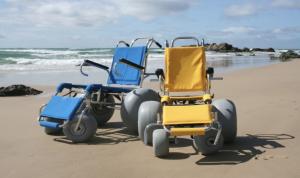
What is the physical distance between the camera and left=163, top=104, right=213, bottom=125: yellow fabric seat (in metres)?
5.66

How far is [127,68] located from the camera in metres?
8.29

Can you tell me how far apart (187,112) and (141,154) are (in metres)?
0.77

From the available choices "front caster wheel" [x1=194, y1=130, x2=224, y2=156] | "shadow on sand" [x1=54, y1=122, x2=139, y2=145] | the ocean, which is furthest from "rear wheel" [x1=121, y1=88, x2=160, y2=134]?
the ocean

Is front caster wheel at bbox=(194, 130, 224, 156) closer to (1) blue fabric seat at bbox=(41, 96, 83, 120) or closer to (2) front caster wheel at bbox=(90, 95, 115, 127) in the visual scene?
(1) blue fabric seat at bbox=(41, 96, 83, 120)

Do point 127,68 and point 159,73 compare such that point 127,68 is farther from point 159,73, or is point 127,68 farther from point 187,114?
point 187,114

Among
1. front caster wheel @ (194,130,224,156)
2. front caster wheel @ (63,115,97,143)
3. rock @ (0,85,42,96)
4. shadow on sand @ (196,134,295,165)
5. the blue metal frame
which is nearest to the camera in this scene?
shadow on sand @ (196,134,295,165)

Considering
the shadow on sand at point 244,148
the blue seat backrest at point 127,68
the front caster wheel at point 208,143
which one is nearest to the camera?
the shadow on sand at point 244,148

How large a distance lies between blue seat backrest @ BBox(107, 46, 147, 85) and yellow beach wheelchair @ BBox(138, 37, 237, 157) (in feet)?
3.38

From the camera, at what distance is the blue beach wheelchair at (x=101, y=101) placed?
21.8ft

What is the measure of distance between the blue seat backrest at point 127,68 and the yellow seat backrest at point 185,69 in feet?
3.63

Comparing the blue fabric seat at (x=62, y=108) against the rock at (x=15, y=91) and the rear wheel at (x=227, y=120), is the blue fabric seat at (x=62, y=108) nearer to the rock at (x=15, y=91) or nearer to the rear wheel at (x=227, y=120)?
the rear wheel at (x=227, y=120)

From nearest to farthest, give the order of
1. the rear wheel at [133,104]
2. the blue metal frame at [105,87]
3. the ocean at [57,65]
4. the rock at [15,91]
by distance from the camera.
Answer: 1. the blue metal frame at [105,87]
2. the rear wheel at [133,104]
3. the rock at [15,91]
4. the ocean at [57,65]

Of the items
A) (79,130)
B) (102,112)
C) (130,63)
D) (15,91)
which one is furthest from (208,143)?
(15,91)

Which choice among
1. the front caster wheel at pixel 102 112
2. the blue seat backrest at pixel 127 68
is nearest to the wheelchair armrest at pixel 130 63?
the blue seat backrest at pixel 127 68
